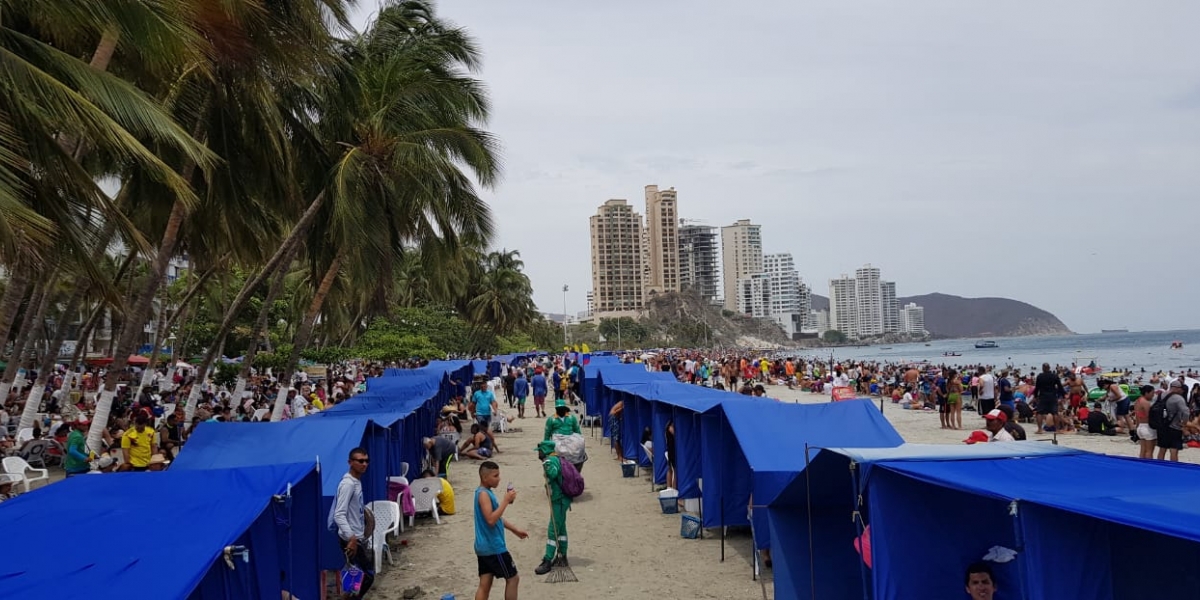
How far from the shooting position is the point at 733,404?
30.4ft

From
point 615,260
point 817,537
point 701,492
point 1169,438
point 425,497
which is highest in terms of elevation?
point 615,260

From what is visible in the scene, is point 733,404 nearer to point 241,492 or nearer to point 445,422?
point 241,492

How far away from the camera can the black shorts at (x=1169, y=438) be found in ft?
39.7

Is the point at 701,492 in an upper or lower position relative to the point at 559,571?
upper

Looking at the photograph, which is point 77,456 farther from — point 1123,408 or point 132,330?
point 1123,408

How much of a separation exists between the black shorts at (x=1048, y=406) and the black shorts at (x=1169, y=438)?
18.8 ft

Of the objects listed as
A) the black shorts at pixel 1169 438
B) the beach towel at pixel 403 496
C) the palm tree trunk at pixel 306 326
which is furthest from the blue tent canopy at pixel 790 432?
the palm tree trunk at pixel 306 326

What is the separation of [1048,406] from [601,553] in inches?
486

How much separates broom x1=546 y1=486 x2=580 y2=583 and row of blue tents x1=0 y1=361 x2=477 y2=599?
6.48ft

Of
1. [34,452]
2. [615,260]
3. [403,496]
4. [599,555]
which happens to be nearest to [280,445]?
[403,496]

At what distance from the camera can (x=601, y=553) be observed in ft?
31.1

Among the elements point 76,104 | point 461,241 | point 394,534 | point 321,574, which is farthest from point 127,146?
point 461,241

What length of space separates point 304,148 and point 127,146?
10.5 m

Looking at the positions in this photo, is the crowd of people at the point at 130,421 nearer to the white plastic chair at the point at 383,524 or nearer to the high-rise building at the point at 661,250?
the white plastic chair at the point at 383,524
